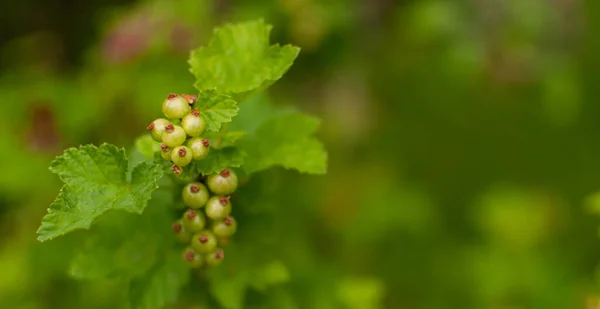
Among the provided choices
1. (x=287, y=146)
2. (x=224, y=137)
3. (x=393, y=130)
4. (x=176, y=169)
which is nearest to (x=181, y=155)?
(x=176, y=169)

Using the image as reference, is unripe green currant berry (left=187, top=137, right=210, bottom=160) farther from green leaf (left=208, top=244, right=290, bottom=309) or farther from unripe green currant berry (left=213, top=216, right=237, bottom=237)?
green leaf (left=208, top=244, right=290, bottom=309)

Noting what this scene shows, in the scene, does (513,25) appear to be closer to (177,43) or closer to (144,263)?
(177,43)

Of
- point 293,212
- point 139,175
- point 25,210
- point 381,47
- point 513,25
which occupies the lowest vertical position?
point 25,210

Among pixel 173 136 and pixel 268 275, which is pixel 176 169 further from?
pixel 268 275

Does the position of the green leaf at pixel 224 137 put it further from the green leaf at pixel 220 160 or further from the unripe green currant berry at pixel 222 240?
the unripe green currant berry at pixel 222 240

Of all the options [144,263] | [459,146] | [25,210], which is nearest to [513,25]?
[459,146]

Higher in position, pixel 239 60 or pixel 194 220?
pixel 239 60

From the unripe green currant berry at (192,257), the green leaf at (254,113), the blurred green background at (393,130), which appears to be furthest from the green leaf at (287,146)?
the blurred green background at (393,130)
